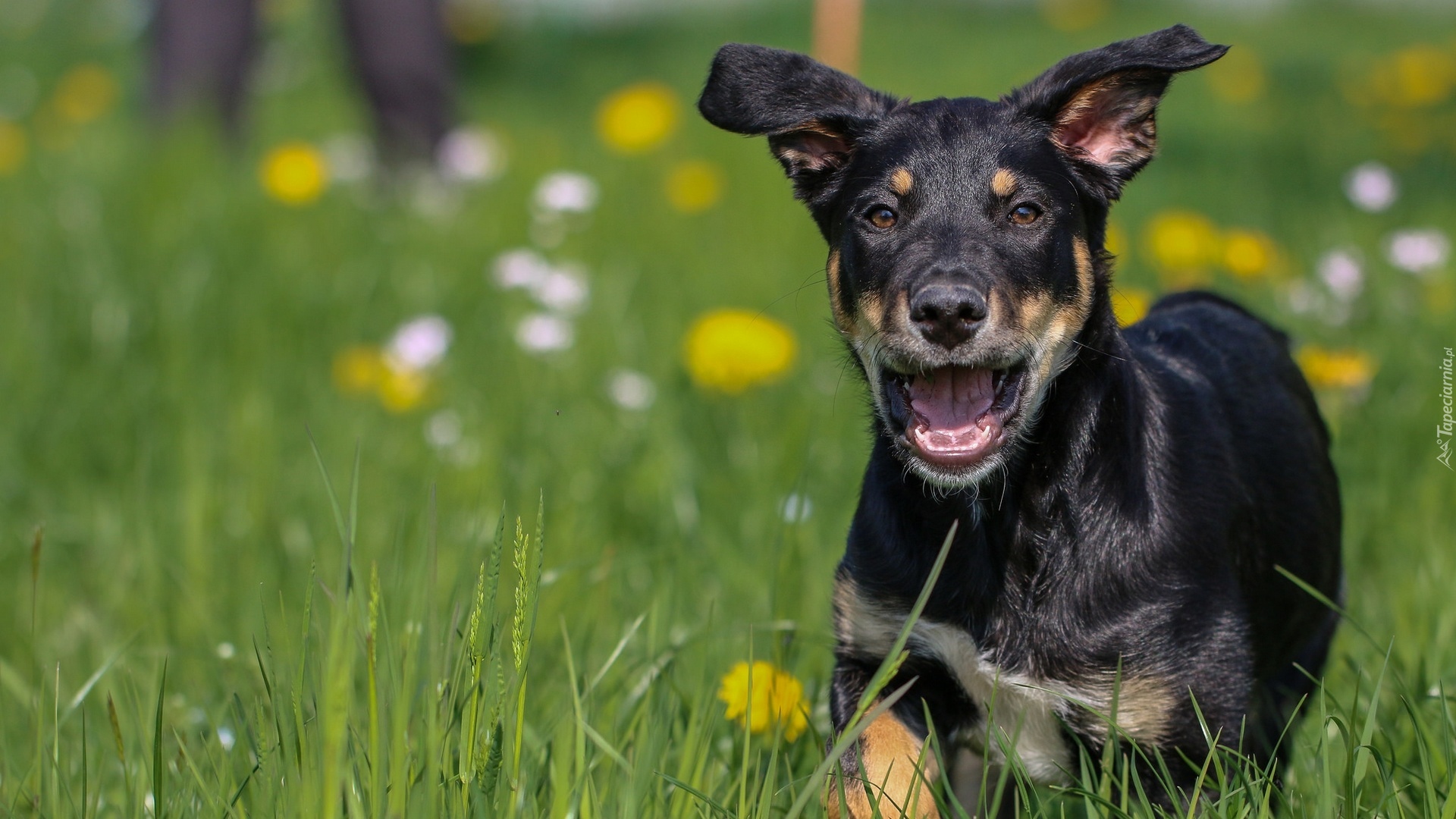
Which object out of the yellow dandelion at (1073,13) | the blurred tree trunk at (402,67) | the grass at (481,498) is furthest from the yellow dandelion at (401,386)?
the yellow dandelion at (1073,13)

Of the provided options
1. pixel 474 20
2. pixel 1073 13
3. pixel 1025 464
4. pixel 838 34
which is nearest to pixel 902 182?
pixel 1025 464

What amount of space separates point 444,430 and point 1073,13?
10522 mm

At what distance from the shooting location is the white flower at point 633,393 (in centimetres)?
457

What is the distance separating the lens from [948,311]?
7.94ft

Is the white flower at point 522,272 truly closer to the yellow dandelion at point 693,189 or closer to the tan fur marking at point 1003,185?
the yellow dandelion at point 693,189

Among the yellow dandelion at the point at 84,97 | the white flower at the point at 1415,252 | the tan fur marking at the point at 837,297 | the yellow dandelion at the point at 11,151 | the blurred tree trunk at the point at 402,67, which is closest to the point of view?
the tan fur marking at the point at 837,297

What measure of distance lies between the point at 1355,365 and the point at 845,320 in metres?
1.83

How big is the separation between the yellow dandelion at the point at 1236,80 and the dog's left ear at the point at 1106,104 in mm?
6413

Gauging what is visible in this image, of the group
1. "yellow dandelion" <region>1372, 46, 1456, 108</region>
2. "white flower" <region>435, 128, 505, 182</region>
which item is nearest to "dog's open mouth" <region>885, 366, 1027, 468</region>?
"white flower" <region>435, 128, 505, 182</region>

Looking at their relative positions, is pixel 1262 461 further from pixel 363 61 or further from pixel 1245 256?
pixel 363 61

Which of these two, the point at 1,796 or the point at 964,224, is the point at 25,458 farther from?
the point at 964,224

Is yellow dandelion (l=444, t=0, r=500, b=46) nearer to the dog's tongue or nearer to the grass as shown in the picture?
the grass

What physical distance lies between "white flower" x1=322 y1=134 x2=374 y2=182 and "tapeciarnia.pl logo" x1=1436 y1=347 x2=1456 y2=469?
4860 millimetres

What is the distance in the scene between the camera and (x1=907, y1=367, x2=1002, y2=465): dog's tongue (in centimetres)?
254
